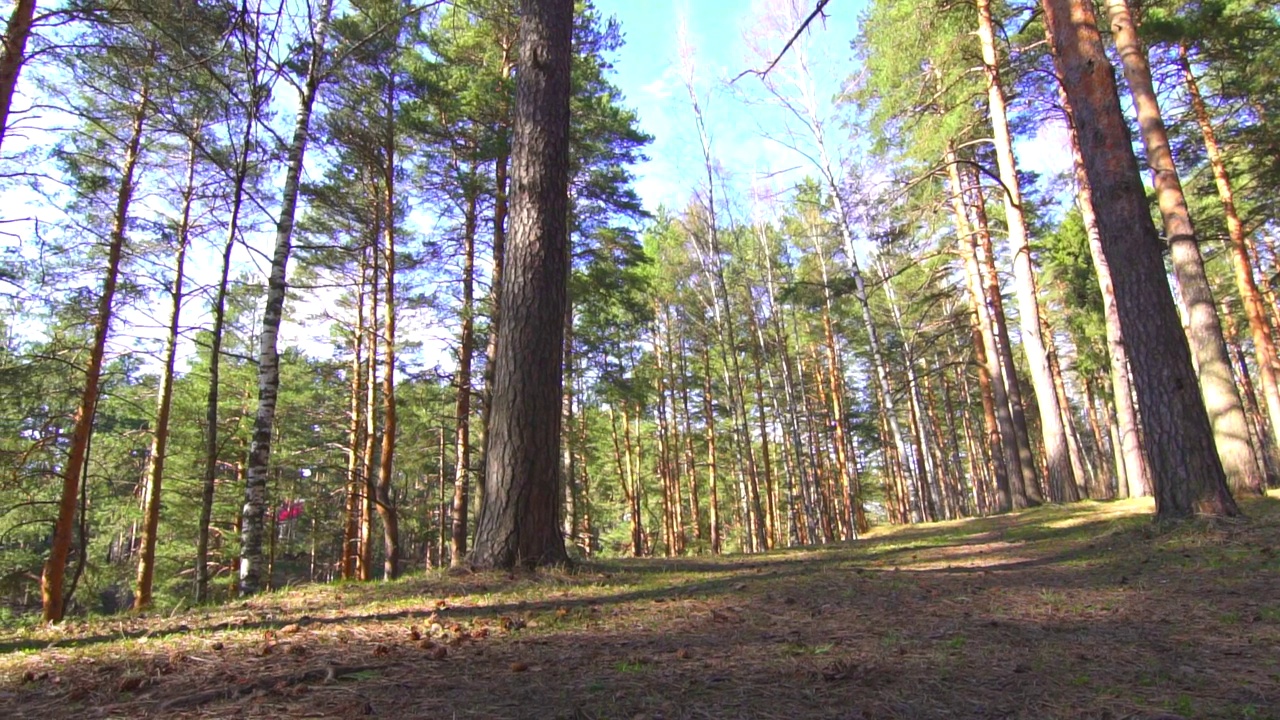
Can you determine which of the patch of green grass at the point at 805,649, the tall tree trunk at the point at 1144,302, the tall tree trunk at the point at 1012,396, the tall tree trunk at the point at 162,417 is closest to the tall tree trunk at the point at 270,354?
the tall tree trunk at the point at 162,417

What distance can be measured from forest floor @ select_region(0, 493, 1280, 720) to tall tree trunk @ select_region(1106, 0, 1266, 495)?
2.93m

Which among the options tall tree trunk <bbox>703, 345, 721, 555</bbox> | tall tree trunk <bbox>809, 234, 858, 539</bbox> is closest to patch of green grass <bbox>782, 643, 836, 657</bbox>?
tall tree trunk <bbox>703, 345, 721, 555</bbox>

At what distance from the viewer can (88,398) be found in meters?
9.12

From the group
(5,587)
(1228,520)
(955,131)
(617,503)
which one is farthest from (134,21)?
(617,503)

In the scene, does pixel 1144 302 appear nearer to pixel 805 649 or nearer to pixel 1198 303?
pixel 1198 303

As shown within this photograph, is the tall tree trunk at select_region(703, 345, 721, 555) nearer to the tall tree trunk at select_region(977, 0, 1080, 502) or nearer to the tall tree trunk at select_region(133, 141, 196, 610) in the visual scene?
the tall tree trunk at select_region(977, 0, 1080, 502)

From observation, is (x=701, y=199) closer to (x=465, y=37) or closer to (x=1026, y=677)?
(x=465, y=37)

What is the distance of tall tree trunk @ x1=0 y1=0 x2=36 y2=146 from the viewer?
209 inches

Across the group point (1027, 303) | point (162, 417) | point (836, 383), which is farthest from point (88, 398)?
point (836, 383)

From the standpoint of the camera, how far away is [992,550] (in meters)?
6.44

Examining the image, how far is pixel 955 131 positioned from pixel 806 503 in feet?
34.8

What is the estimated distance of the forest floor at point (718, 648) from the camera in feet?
6.37

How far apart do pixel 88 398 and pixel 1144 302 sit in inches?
544

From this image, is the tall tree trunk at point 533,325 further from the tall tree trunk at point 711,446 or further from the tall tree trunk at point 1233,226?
the tall tree trunk at point 711,446
